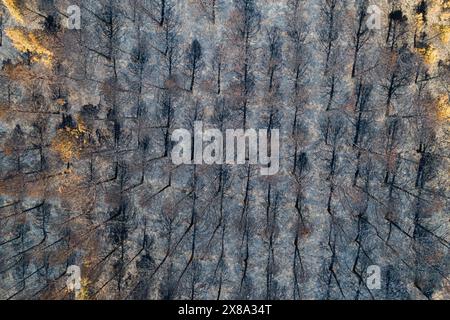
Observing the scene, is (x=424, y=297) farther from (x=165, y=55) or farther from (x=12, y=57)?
(x=12, y=57)

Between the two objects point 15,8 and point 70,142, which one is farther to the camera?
point 70,142

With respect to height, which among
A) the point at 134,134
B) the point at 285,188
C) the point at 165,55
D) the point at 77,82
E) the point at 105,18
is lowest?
the point at 285,188

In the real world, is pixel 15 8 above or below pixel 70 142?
above

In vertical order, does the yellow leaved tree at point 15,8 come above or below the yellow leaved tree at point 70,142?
above

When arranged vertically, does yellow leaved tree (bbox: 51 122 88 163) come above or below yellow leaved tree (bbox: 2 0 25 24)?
below

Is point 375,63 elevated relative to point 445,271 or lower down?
elevated

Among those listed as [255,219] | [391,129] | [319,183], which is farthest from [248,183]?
[391,129]

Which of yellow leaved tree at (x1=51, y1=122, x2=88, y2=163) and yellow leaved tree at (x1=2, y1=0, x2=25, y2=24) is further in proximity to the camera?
yellow leaved tree at (x1=51, y1=122, x2=88, y2=163)

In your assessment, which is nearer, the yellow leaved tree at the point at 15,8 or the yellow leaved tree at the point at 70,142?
the yellow leaved tree at the point at 15,8
